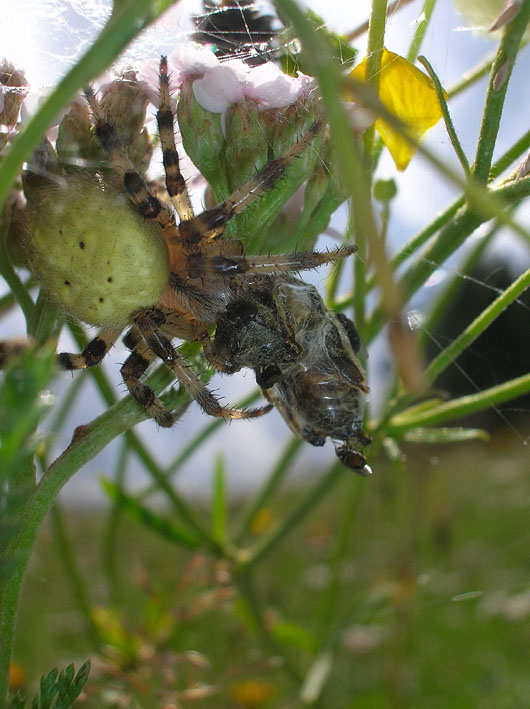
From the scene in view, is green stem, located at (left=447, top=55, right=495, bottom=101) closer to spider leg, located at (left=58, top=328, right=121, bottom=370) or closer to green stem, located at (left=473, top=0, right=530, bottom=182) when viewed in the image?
green stem, located at (left=473, top=0, right=530, bottom=182)

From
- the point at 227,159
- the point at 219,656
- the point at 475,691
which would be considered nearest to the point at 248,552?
the point at 227,159

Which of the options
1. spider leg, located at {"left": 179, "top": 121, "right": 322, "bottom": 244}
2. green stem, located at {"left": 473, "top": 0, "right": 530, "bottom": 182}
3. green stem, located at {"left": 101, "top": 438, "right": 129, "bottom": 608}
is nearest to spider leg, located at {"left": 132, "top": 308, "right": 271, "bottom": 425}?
spider leg, located at {"left": 179, "top": 121, "right": 322, "bottom": 244}

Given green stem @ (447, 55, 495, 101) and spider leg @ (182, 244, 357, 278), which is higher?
green stem @ (447, 55, 495, 101)

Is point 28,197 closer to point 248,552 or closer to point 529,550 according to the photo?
point 248,552

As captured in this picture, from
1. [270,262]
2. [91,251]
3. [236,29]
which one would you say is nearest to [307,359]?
[270,262]

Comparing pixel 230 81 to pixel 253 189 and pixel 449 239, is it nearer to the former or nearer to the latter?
pixel 253 189

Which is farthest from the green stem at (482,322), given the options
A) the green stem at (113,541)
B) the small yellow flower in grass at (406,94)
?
the green stem at (113,541)
